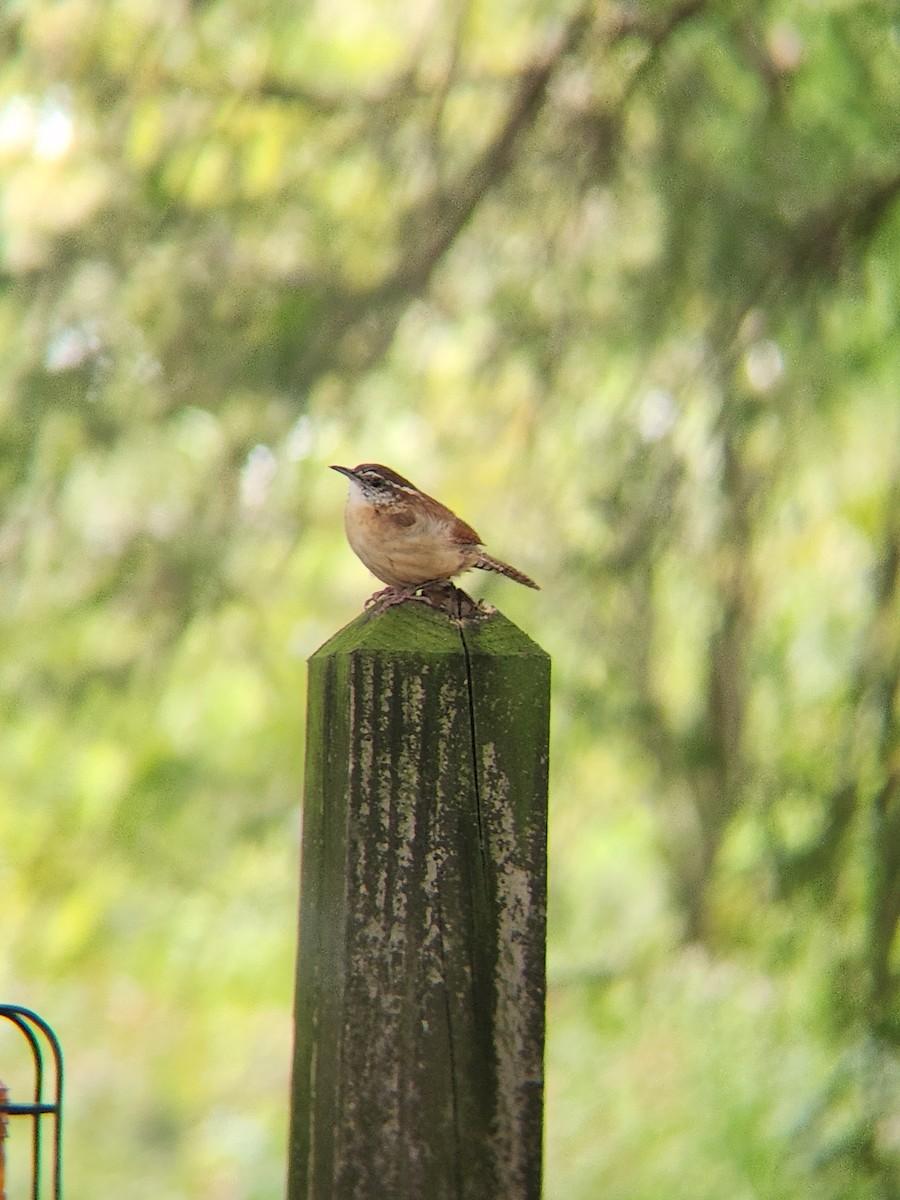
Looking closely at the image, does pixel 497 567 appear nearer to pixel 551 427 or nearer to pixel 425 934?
pixel 425 934

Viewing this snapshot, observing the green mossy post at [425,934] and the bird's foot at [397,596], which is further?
the bird's foot at [397,596]

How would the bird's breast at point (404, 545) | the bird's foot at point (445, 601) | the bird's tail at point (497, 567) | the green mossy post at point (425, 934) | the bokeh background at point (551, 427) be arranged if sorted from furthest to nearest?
1. the bokeh background at point (551, 427)
2. the bird's tail at point (497, 567)
3. the bird's breast at point (404, 545)
4. the bird's foot at point (445, 601)
5. the green mossy post at point (425, 934)

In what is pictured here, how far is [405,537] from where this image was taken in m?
1.89

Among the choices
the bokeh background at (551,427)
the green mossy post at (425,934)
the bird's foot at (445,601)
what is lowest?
the green mossy post at (425,934)

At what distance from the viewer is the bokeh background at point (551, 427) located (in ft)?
13.0

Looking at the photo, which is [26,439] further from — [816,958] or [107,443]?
[816,958]

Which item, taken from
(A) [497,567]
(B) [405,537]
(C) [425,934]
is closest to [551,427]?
(A) [497,567]

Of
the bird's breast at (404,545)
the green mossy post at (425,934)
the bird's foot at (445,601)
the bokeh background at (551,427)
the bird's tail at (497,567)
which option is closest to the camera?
the green mossy post at (425,934)

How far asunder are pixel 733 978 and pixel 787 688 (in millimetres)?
1158

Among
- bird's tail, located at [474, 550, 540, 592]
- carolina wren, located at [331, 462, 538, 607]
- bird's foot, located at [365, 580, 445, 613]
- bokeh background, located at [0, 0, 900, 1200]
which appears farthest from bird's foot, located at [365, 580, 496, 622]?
bokeh background, located at [0, 0, 900, 1200]

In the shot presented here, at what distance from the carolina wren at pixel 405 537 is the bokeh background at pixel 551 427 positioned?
1696 millimetres

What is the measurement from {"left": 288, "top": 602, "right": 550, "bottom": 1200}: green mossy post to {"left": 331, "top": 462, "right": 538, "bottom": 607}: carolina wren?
46 centimetres

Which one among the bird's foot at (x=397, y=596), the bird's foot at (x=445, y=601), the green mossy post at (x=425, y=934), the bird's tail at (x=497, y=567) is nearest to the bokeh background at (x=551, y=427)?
the bird's tail at (x=497, y=567)

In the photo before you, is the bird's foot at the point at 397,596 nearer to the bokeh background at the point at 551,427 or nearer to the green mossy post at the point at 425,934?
the green mossy post at the point at 425,934
